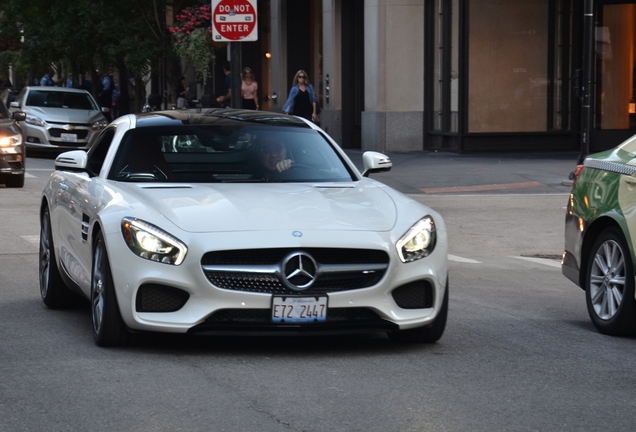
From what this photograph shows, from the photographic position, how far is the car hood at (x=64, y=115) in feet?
97.8

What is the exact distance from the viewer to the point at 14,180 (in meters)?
21.0

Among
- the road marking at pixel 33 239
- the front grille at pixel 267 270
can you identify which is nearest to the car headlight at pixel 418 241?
the front grille at pixel 267 270

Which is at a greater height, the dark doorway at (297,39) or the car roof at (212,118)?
the dark doorway at (297,39)

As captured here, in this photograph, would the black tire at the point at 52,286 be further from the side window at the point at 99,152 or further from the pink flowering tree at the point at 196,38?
the pink flowering tree at the point at 196,38

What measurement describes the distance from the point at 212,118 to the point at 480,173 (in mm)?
14121

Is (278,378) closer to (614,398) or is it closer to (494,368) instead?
(494,368)

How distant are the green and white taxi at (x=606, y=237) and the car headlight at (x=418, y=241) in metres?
1.42

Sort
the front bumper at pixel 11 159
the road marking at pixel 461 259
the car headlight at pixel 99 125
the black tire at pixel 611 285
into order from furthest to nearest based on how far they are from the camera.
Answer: the car headlight at pixel 99 125
the front bumper at pixel 11 159
the road marking at pixel 461 259
the black tire at pixel 611 285

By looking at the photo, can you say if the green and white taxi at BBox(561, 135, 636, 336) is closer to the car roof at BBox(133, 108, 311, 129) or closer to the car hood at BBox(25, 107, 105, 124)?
the car roof at BBox(133, 108, 311, 129)

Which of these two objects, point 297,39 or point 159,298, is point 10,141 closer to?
point 159,298

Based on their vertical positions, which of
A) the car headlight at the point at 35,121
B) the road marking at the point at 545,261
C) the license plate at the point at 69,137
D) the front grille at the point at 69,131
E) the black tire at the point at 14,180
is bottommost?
the road marking at the point at 545,261

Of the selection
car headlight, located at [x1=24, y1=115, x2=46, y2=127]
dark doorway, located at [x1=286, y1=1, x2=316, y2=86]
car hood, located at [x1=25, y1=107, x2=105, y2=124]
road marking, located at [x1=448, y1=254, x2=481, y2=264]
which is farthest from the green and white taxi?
dark doorway, located at [x1=286, y1=1, x2=316, y2=86]

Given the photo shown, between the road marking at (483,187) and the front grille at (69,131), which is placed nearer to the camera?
the road marking at (483,187)

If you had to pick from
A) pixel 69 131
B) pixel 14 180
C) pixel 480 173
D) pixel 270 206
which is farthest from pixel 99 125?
pixel 270 206
